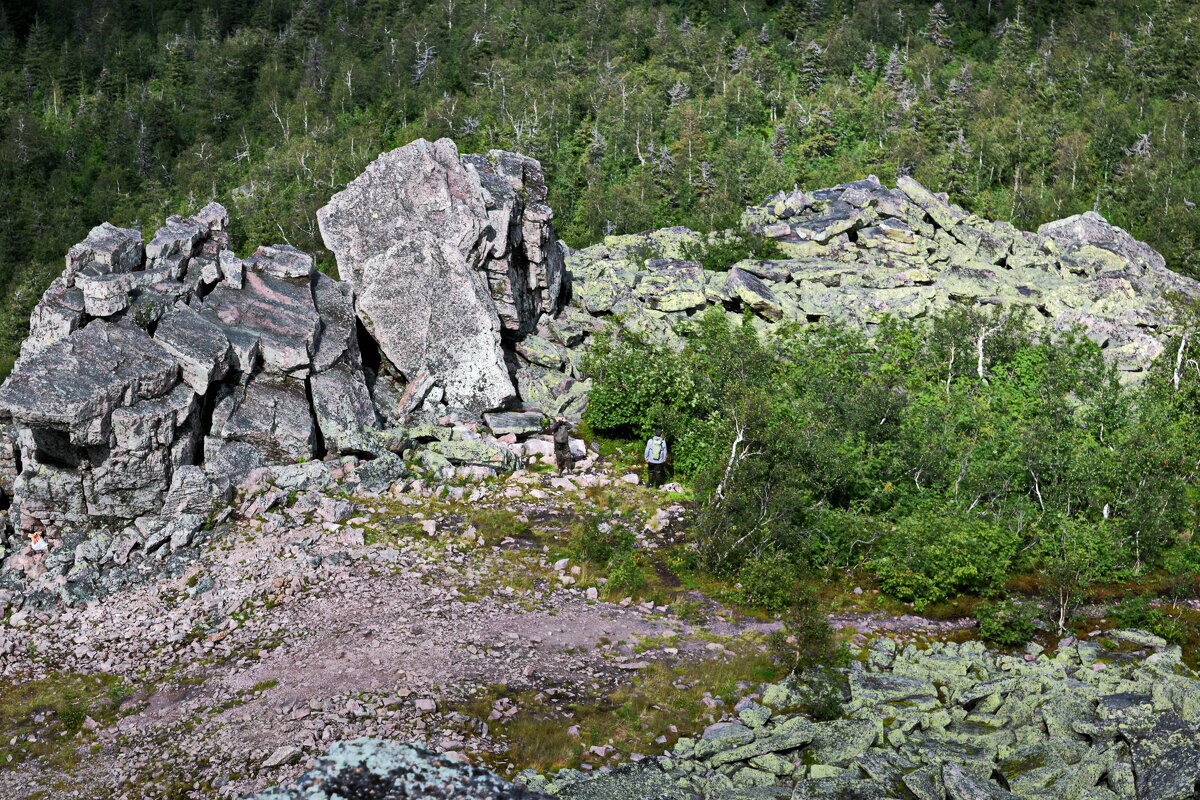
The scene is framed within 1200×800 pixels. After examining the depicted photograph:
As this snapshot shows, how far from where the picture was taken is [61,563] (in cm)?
1677

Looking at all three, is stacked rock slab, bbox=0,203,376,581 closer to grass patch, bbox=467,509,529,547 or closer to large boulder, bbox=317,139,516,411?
large boulder, bbox=317,139,516,411

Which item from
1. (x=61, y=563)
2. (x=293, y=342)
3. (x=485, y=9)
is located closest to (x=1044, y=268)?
(x=293, y=342)

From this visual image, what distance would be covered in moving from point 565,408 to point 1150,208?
45.7m

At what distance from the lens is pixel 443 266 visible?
965 inches

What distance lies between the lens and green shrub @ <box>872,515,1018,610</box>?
56.7ft

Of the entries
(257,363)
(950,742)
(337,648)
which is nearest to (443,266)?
(257,363)

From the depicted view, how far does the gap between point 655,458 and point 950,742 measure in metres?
→ 9.98

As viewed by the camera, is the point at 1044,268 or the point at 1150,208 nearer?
the point at 1044,268

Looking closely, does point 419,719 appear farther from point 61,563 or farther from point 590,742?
point 61,563

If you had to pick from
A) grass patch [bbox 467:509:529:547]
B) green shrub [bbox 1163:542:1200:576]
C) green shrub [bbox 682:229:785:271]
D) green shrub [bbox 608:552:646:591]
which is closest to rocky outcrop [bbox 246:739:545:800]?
green shrub [bbox 608:552:646:591]

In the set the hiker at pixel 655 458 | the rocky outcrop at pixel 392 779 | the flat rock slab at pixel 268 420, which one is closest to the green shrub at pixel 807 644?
the rocky outcrop at pixel 392 779

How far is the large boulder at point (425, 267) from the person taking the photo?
23766 millimetres

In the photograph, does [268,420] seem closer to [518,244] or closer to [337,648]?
[337,648]

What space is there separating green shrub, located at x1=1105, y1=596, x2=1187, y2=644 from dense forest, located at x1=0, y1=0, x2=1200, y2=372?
1080 inches
